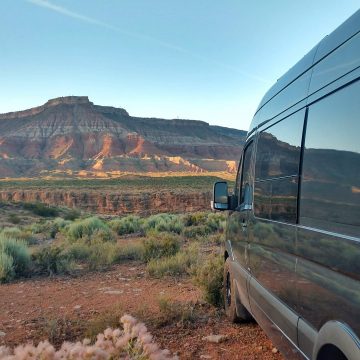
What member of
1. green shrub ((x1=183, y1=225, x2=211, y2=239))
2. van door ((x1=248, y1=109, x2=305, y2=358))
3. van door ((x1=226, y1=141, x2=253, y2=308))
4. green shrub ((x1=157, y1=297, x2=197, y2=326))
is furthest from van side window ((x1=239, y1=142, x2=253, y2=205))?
green shrub ((x1=183, y1=225, x2=211, y2=239))

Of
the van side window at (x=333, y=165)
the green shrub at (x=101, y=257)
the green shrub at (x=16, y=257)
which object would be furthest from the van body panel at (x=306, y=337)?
the green shrub at (x=101, y=257)

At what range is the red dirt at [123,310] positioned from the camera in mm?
5230

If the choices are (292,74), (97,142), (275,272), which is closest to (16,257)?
(275,272)

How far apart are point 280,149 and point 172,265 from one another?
20.7 ft

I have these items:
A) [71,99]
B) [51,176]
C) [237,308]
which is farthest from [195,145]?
[237,308]

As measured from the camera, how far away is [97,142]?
383 feet

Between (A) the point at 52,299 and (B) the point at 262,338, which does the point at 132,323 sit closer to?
(B) the point at 262,338

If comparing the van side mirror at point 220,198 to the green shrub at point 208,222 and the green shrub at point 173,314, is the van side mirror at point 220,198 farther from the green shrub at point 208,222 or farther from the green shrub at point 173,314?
the green shrub at point 208,222

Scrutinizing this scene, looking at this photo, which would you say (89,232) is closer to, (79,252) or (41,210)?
(79,252)

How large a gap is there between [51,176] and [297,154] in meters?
90.4

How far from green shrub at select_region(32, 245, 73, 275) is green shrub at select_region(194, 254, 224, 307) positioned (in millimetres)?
3662

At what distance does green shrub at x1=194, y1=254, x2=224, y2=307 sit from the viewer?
6.86 m

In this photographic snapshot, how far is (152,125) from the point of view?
138 meters

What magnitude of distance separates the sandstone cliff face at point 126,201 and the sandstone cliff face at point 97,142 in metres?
46.0
